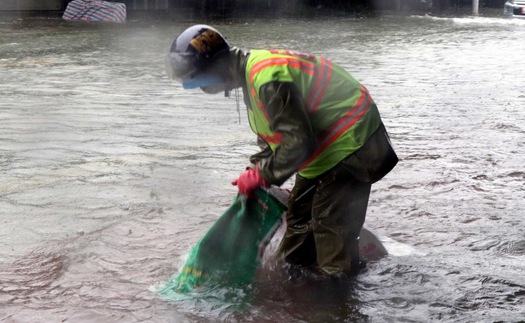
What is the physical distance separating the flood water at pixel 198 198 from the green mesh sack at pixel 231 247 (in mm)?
127

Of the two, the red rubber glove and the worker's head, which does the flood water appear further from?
the worker's head

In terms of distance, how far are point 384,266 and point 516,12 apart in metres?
22.1

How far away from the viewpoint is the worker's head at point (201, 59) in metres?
3.71

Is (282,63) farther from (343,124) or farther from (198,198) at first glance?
(198,198)

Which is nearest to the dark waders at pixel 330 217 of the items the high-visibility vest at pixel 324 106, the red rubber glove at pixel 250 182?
the high-visibility vest at pixel 324 106

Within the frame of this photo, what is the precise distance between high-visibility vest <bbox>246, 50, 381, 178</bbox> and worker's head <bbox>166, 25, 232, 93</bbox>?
140mm

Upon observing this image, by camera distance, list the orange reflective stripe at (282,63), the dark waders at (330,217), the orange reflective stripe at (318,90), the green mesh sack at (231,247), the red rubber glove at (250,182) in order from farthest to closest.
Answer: the green mesh sack at (231,247), the dark waders at (330,217), the red rubber glove at (250,182), the orange reflective stripe at (318,90), the orange reflective stripe at (282,63)

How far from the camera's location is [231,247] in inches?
164

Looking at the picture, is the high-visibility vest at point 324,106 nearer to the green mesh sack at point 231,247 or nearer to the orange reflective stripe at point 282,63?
the orange reflective stripe at point 282,63

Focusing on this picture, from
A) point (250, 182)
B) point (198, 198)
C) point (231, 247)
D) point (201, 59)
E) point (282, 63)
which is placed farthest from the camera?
point (198, 198)

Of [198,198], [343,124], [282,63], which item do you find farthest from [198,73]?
[198,198]

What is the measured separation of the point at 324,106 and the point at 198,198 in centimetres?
227

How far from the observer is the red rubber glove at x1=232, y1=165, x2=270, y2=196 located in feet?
12.6

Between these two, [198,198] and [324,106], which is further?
[198,198]
